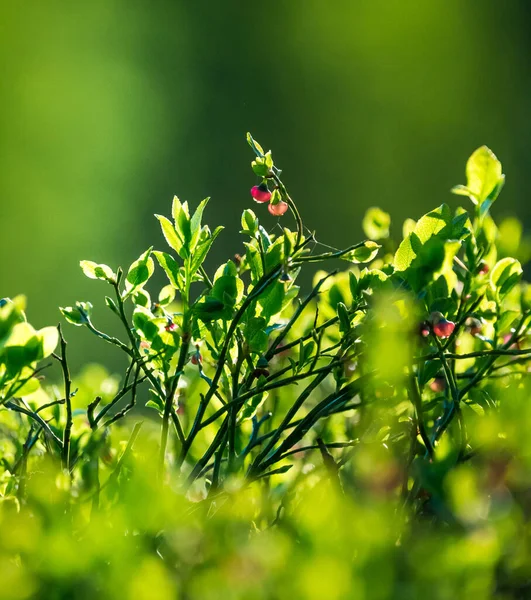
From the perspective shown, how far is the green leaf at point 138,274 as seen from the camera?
41 cm

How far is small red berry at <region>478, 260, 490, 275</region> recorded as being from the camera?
0.36 m

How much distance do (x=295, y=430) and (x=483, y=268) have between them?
127 millimetres

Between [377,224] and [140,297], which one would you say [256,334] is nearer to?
[140,297]

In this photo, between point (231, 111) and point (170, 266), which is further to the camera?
point (231, 111)

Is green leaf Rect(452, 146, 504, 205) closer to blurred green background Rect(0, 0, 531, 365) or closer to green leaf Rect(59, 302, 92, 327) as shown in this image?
green leaf Rect(59, 302, 92, 327)

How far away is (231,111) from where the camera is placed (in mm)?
4555

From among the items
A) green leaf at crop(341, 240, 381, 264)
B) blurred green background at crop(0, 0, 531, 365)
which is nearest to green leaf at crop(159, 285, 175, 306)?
green leaf at crop(341, 240, 381, 264)

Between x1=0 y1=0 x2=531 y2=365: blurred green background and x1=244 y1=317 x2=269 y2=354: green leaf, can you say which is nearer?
x1=244 y1=317 x2=269 y2=354: green leaf

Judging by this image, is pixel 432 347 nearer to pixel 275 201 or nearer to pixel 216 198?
pixel 275 201

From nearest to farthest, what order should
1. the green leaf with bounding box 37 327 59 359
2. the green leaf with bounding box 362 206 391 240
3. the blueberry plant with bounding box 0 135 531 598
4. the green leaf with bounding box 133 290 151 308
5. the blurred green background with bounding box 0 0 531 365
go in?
the blueberry plant with bounding box 0 135 531 598
the green leaf with bounding box 37 327 59 359
the green leaf with bounding box 133 290 151 308
the green leaf with bounding box 362 206 391 240
the blurred green background with bounding box 0 0 531 365

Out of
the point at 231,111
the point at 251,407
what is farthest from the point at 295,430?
the point at 231,111

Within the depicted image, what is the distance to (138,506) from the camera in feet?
0.66

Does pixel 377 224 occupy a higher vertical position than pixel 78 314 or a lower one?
higher

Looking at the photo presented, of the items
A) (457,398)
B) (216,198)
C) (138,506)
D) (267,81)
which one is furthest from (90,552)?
(267,81)
